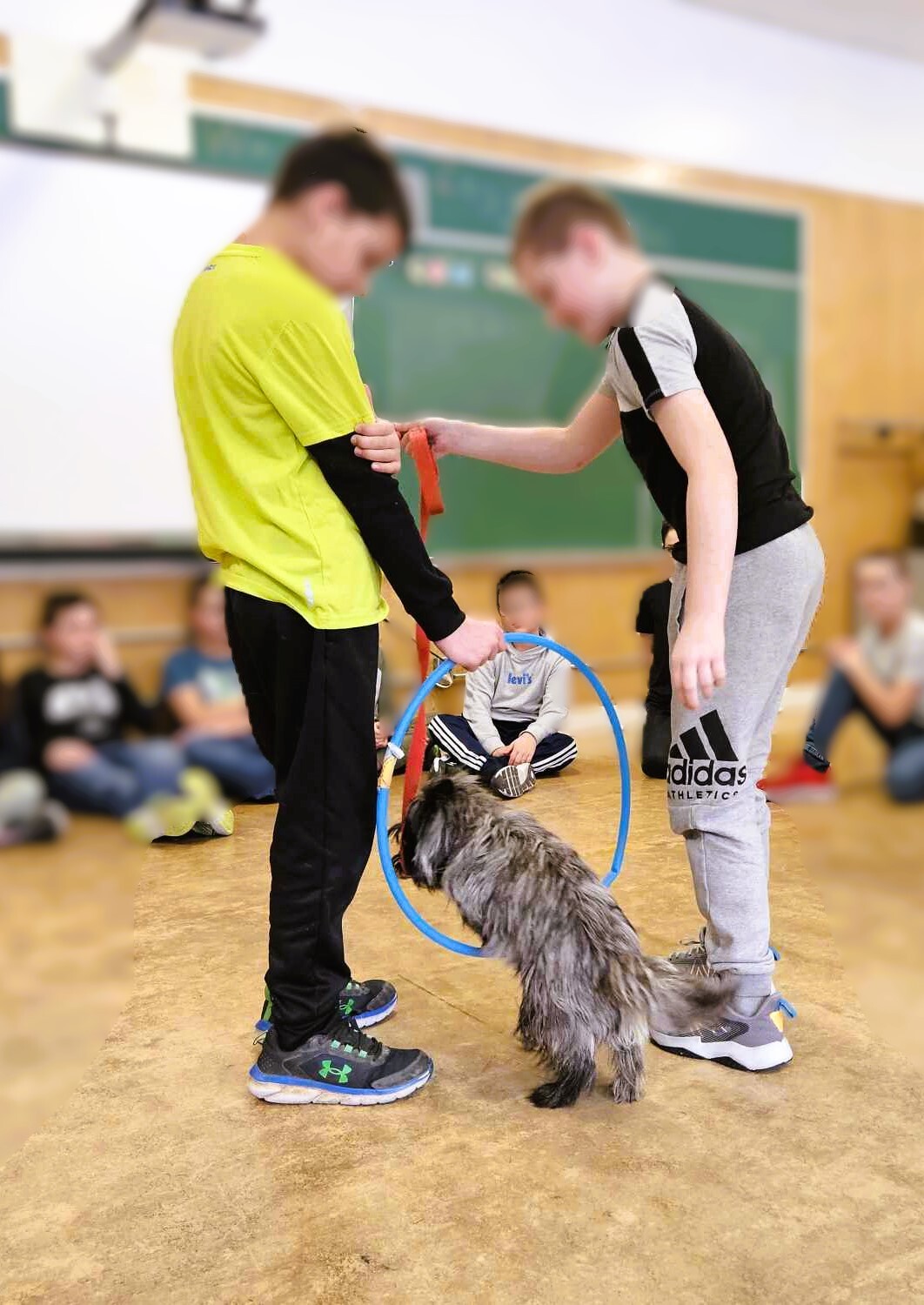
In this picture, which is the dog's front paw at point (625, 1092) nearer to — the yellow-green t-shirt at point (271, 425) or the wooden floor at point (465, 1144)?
the wooden floor at point (465, 1144)

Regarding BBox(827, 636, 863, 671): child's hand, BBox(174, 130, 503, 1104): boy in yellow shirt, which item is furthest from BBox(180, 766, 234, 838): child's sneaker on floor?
BBox(827, 636, 863, 671): child's hand

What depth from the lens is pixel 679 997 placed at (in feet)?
4.34

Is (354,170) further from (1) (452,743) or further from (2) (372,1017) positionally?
(2) (372,1017)

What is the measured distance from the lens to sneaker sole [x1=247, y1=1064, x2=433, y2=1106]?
49.7 inches

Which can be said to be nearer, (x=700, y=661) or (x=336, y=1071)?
(x=700, y=661)

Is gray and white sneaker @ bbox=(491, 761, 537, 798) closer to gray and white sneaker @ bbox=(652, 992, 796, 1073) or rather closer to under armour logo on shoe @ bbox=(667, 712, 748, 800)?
under armour logo on shoe @ bbox=(667, 712, 748, 800)

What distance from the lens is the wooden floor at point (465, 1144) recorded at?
0.96 meters

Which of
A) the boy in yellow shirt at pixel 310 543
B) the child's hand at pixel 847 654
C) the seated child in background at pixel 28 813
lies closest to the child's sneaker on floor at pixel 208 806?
the seated child in background at pixel 28 813

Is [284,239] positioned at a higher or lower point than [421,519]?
higher

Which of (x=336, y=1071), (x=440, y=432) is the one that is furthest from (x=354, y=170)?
(x=336, y=1071)

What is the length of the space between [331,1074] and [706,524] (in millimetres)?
788

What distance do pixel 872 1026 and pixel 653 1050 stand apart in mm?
306

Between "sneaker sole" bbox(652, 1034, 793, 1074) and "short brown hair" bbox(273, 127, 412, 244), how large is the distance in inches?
41.6

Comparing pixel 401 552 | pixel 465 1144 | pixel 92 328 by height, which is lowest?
pixel 465 1144
